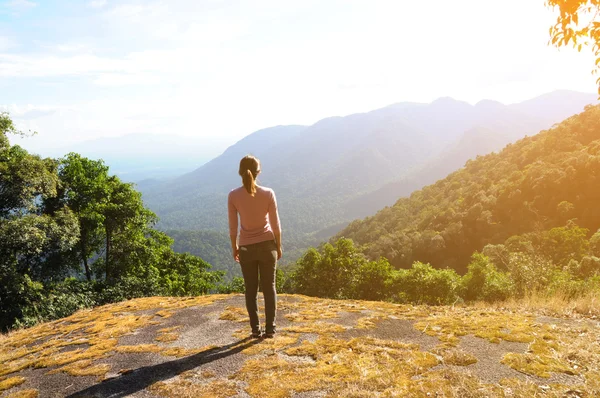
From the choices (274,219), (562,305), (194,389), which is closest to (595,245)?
(562,305)

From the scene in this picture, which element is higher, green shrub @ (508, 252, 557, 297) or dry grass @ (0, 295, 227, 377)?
dry grass @ (0, 295, 227, 377)

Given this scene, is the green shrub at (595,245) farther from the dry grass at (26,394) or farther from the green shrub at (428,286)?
the dry grass at (26,394)

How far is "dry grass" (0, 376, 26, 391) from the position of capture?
4673 mm

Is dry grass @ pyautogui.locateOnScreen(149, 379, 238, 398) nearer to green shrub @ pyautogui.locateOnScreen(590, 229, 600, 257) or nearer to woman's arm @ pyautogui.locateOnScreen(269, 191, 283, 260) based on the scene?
woman's arm @ pyautogui.locateOnScreen(269, 191, 283, 260)

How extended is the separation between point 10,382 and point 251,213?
426cm

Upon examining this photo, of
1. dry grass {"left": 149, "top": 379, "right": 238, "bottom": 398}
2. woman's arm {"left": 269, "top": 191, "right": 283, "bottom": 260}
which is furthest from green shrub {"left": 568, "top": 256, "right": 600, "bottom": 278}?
dry grass {"left": 149, "top": 379, "right": 238, "bottom": 398}

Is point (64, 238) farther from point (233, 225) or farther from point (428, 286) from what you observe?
point (428, 286)

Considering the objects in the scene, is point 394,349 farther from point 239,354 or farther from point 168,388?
point 168,388

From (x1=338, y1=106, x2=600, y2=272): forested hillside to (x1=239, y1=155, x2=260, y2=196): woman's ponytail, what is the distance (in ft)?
158

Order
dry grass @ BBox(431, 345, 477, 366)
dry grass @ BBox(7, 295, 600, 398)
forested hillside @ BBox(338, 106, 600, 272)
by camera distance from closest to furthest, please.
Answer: dry grass @ BBox(7, 295, 600, 398), dry grass @ BBox(431, 345, 477, 366), forested hillside @ BBox(338, 106, 600, 272)

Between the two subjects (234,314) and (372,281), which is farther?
(372,281)

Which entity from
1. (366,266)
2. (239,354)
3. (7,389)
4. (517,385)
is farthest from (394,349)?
(366,266)

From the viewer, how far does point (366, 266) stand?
22.6 m

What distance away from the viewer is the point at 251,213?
507 centimetres
